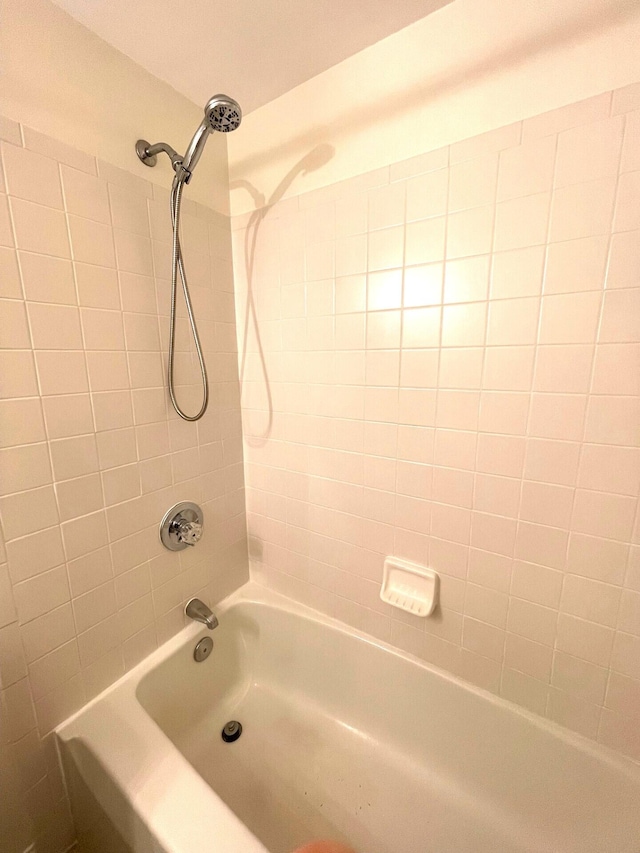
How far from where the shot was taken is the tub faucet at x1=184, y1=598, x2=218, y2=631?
1.20 metres

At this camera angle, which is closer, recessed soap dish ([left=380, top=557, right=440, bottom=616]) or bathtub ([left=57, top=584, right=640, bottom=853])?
bathtub ([left=57, top=584, right=640, bottom=853])

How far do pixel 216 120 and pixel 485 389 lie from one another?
90 centimetres

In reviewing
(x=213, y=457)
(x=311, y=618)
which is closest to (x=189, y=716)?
(x=311, y=618)

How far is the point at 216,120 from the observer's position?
802 mm

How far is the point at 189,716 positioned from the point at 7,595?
79 cm

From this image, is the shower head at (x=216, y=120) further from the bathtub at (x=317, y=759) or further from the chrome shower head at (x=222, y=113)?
the bathtub at (x=317, y=759)

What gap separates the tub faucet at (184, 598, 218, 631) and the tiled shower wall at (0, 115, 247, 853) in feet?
0.16

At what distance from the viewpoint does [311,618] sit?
1329 mm

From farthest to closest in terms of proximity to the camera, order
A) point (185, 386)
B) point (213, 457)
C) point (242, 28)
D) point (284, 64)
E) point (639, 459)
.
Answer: point (213, 457)
point (185, 386)
point (284, 64)
point (242, 28)
point (639, 459)

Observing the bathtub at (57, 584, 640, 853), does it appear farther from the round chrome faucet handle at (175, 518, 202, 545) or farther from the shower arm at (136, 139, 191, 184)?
the shower arm at (136, 139, 191, 184)

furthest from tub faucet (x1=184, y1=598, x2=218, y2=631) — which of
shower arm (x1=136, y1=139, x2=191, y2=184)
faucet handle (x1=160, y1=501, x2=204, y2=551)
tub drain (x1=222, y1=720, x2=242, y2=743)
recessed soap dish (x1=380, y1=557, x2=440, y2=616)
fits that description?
shower arm (x1=136, y1=139, x2=191, y2=184)

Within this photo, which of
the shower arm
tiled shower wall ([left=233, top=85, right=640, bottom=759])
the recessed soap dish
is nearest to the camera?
tiled shower wall ([left=233, top=85, right=640, bottom=759])

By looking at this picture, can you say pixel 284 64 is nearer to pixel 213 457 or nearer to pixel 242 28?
pixel 242 28

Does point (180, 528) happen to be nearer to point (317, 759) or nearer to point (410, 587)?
point (410, 587)
